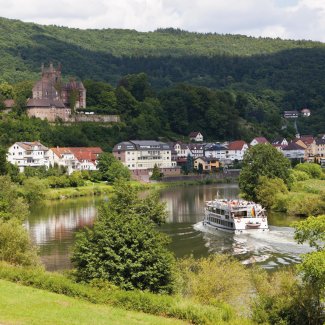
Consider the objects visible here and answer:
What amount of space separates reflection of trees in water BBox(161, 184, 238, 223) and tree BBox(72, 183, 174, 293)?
30.7 m

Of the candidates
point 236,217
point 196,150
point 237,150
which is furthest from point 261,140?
point 236,217

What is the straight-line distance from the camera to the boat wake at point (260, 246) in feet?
126

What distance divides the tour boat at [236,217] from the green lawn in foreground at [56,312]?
95.2ft

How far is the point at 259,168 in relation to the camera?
64.2m

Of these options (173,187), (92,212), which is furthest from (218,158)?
(92,212)

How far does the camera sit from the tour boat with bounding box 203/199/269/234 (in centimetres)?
4897

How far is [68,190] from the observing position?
79688mm

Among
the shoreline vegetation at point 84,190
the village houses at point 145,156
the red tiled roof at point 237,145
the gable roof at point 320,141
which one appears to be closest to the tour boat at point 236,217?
the shoreline vegetation at point 84,190

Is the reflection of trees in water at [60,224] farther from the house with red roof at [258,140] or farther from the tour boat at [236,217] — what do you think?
the house with red roof at [258,140]

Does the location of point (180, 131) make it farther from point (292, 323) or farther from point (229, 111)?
point (292, 323)

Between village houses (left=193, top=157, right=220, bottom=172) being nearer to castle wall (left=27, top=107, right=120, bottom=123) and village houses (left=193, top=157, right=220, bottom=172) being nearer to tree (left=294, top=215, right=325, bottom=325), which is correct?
castle wall (left=27, top=107, right=120, bottom=123)

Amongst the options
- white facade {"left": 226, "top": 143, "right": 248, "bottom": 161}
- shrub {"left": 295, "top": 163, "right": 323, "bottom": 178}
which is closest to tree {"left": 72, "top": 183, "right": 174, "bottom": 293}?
shrub {"left": 295, "top": 163, "right": 323, "bottom": 178}

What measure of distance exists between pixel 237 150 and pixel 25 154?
145 ft

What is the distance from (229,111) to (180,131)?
442 inches
